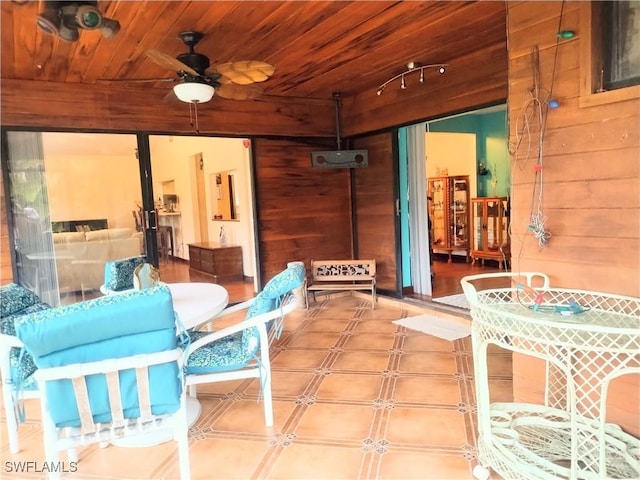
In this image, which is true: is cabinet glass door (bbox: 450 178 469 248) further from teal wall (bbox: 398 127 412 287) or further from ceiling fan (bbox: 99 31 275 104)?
ceiling fan (bbox: 99 31 275 104)

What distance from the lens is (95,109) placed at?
4078 millimetres

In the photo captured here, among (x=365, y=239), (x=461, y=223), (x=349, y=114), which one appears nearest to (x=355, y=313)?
(x=365, y=239)

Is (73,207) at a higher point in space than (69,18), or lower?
lower

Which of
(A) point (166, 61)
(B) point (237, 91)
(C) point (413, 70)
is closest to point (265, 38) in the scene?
(B) point (237, 91)

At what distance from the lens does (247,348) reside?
2252 millimetres

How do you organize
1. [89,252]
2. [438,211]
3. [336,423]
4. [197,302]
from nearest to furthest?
[336,423] → [197,302] → [89,252] → [438,211]

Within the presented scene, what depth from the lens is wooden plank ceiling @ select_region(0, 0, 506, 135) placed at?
2.61 meters

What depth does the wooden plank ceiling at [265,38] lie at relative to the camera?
261 centimetres

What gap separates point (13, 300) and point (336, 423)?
178 centimetres

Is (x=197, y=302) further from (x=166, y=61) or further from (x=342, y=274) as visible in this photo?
(x=342, y=274)

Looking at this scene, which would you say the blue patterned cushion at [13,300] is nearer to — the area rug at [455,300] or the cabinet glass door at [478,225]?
the area rug at [455,300]

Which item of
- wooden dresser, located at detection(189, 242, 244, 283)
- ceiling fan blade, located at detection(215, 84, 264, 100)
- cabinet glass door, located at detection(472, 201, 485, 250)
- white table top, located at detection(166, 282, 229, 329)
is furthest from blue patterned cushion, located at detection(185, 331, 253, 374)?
cabinet glass door, located at detection(472, 201, 485, 250)

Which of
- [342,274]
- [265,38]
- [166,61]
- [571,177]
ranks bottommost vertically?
[342,274]

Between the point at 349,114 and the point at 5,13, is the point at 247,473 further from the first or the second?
the point at 349,114
